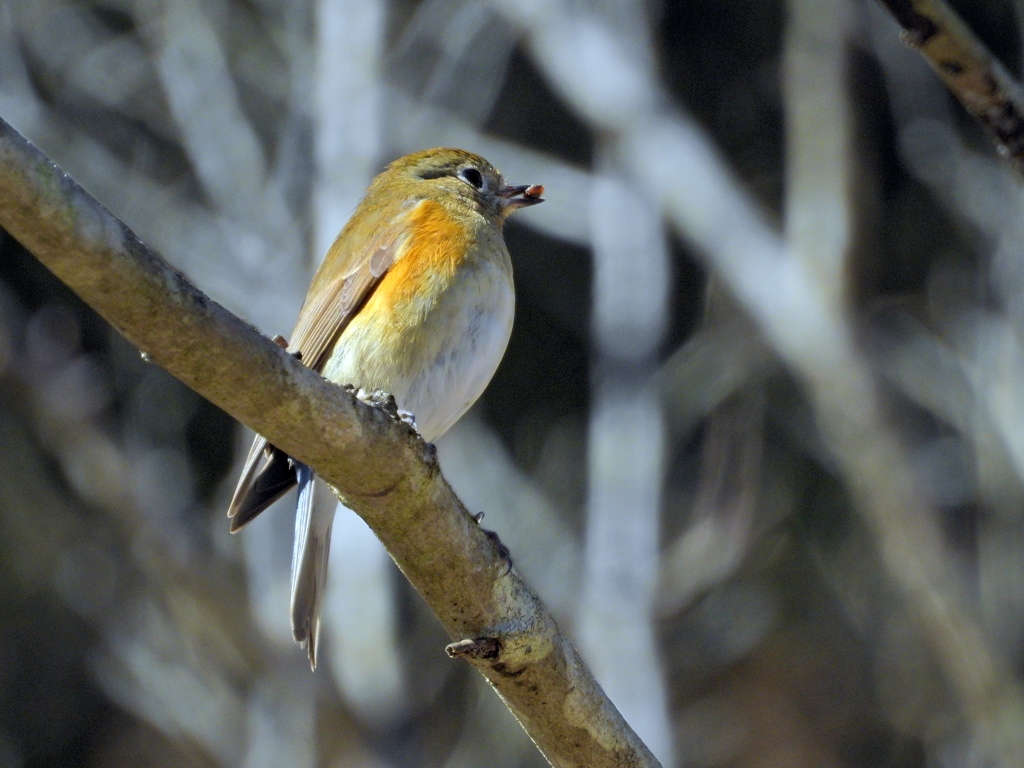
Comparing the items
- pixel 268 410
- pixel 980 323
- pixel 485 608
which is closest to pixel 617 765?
pixel 485 608

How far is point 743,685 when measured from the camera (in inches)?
352

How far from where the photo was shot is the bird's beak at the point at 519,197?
4.28 m

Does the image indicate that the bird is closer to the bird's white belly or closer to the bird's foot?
the bird's white belly

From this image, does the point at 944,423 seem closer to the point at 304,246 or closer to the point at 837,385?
the point at 837,385

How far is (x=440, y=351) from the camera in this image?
338cm

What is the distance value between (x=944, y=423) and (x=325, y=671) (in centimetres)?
470

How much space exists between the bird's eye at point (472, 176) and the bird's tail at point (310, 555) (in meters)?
1.23

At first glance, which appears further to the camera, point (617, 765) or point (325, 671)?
point (325, 671)

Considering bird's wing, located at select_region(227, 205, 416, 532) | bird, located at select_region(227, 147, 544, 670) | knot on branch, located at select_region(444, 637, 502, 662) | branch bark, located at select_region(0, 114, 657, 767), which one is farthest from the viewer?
bird, located at select_region(227, 147, 544, 670)

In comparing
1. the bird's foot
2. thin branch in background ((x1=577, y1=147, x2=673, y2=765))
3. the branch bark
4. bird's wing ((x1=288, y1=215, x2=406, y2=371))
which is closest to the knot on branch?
the branch bark

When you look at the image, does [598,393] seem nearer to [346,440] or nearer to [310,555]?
[310,555]

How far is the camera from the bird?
337cm

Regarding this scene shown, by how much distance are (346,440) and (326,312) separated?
1.50 metres

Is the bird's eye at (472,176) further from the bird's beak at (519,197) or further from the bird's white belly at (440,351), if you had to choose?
the bird's white belly at (440,351)
